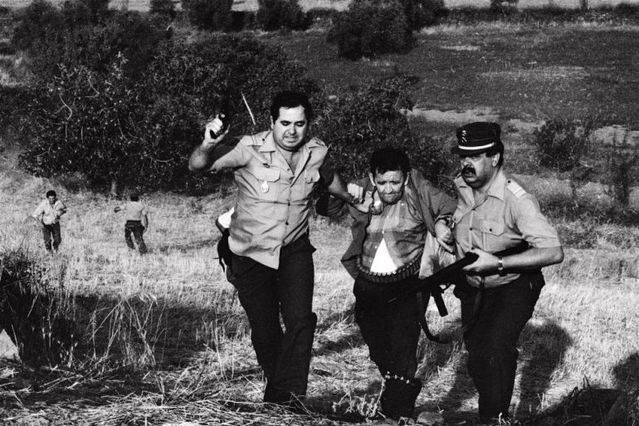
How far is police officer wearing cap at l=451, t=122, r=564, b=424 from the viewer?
16.8ft

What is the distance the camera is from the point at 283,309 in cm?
552

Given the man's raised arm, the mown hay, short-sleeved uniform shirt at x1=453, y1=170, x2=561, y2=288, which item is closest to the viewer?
short-sleeved uniform shirt at x1=453, y1=170, x2=561, y2=288

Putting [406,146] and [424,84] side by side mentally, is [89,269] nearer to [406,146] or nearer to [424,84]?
[406,146]

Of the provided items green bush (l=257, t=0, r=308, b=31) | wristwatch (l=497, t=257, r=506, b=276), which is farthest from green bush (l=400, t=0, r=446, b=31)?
wristwatch (l=497, t=257, r=506, b=276)

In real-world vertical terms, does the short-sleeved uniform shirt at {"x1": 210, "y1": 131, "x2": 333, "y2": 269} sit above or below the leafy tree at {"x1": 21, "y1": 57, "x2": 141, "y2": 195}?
above

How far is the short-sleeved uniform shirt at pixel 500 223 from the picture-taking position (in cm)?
511

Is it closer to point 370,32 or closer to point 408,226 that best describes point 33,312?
point 408,226

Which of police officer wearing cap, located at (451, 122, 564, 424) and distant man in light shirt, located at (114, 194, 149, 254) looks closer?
police officer wearing cap, located at (451, 122, 564, 424)

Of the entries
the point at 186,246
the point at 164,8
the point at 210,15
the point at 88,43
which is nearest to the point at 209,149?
the point at 186,246

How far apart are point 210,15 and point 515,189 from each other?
52.7m

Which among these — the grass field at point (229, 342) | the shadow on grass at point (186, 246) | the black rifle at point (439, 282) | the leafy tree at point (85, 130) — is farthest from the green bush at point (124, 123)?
the black rifle at point (439, 282)

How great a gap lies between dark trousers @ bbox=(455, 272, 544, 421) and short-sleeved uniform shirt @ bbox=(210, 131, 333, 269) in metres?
1.15

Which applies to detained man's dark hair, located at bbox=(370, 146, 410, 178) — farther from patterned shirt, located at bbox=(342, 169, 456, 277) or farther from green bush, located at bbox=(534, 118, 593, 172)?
green bush, located at bbox=(534, 118, 593, 172)

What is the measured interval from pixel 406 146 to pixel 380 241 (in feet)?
73.7
